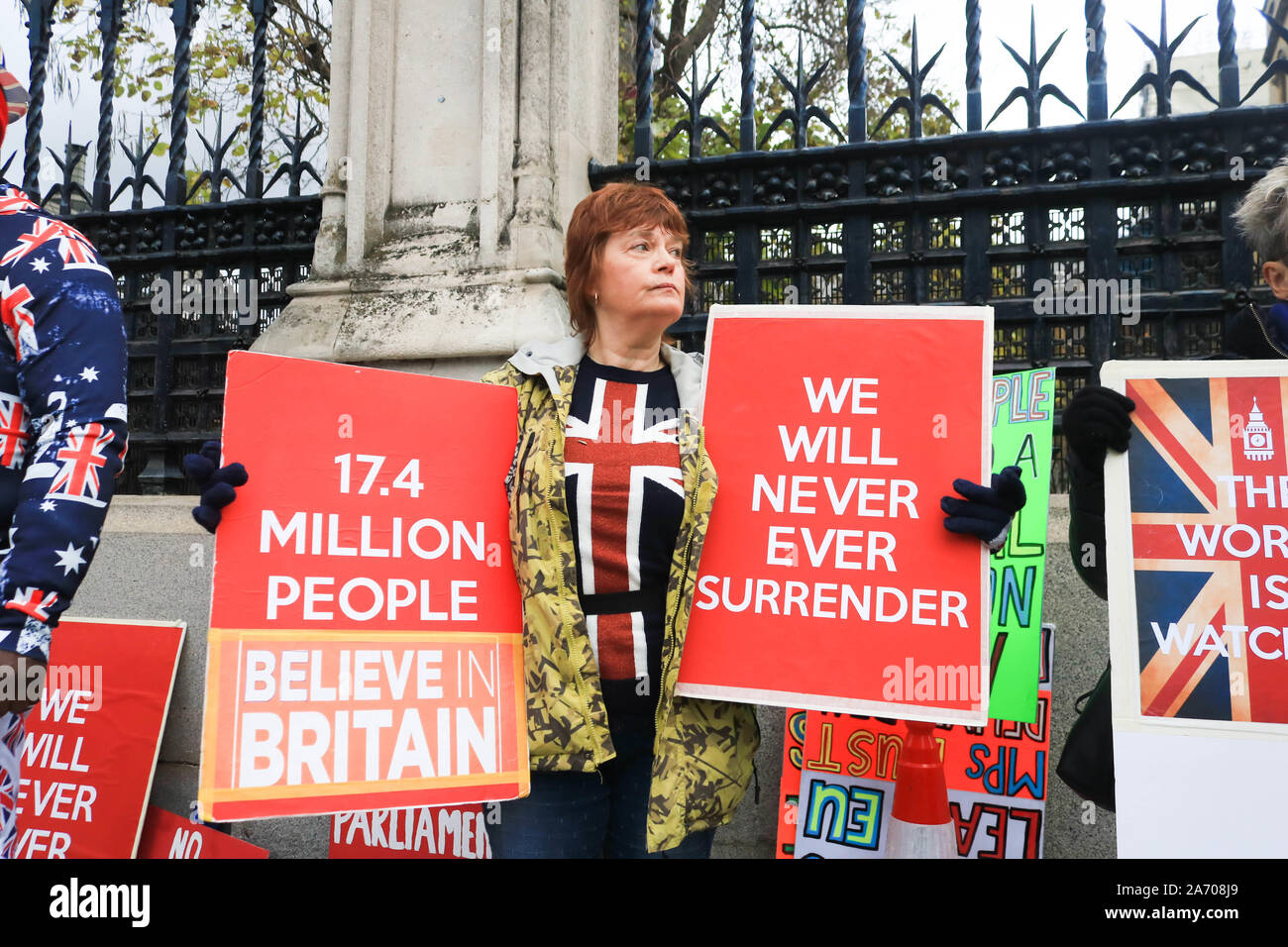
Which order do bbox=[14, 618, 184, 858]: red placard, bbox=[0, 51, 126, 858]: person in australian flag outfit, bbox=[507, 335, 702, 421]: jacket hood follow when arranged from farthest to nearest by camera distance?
bbox=[14, 618, 184, 858]: red placard, bbox=[507, 335, 702, 421]: jacket hood, bbox=[0, 51, 126, 858]: person in australian flag outfit

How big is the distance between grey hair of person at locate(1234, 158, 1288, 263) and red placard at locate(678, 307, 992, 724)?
2.57ft

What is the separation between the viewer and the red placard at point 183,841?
3807 millimetres

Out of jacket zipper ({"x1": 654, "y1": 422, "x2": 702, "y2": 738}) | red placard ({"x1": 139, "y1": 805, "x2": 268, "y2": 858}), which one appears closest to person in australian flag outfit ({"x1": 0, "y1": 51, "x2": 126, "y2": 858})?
jacket zipper ({"x1": 654, "y1": 422, "x2": 702, "y2": 738})

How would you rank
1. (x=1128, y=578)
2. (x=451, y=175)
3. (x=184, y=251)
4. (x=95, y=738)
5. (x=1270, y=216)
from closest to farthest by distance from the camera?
1. (x=1128, y=578)
2. (x=1270, y=216)
3. (x=95, y=738)
4. (x=451, y=175)
5. (x=184, y=251)

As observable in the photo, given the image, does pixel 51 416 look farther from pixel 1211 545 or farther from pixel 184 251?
pixel 184 251

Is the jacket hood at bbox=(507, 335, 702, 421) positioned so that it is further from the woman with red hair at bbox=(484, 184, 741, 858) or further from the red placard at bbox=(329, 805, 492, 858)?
the red placard at bbox=(329, 805, 492, 858)

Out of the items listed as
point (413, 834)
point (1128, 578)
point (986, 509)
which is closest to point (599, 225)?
point (986, 509)

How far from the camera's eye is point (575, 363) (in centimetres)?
239

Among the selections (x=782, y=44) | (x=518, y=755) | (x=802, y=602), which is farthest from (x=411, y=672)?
(x=782, y=44)

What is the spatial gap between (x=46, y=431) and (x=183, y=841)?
2656mm

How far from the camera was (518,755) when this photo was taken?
224 cm

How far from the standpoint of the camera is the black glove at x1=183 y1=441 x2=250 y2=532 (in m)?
2.19

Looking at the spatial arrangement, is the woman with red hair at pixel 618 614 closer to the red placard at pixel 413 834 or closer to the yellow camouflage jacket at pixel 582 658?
the yellow camouflage jacket at pixel 582 658

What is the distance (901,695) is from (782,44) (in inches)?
481
